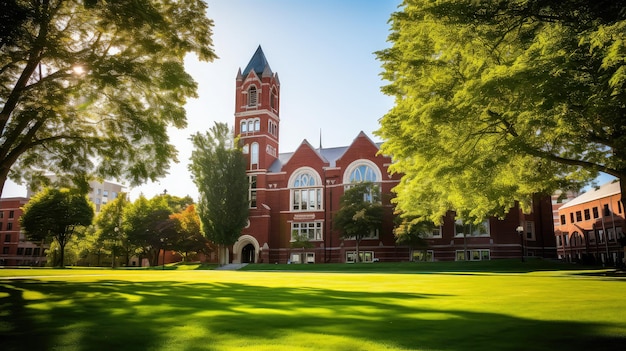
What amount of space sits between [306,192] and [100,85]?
41.6 meters

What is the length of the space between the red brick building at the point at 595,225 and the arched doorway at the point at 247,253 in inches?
1483

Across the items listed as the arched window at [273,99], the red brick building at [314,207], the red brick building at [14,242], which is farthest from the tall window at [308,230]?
the red brick building at [14,242]

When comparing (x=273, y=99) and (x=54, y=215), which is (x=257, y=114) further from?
(x=54, y=215)

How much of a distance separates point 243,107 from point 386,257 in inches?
1102

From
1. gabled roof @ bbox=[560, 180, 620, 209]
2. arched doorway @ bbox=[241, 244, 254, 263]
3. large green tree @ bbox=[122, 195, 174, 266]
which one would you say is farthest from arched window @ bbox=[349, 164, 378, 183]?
gabled roof @ bbox=[560, 180, 620, 209]

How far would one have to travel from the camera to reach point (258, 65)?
203 ft

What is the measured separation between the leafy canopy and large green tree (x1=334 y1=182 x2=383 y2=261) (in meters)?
11.4

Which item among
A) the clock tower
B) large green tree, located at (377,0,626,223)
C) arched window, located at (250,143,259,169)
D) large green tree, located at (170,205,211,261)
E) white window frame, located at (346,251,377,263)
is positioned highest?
the clock tower

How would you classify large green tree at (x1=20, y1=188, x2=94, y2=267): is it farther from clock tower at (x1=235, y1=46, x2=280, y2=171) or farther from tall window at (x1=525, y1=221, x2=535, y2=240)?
tall window at (x1=525, y1=221, x2=535, y2=240)

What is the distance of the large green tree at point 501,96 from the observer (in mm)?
9898

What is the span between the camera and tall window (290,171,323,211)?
54.9m

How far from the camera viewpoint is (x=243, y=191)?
49.5 m

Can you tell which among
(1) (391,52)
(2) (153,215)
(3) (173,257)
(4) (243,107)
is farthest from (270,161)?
(1) (391,52)

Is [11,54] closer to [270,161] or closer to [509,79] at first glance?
[509,79]
